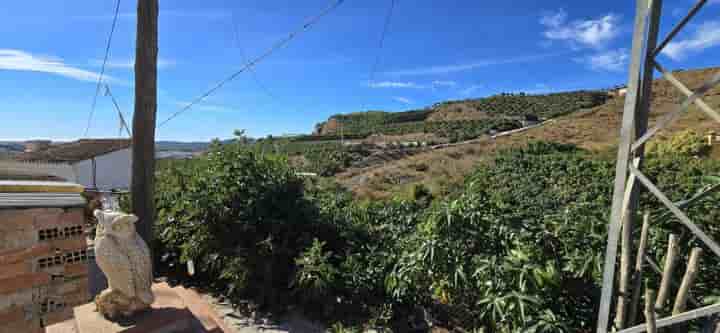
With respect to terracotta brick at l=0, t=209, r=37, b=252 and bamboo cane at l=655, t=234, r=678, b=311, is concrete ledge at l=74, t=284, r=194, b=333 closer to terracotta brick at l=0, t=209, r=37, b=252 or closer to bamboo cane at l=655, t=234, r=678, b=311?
terracotta brick at l=0, t=209, r=37, b=252

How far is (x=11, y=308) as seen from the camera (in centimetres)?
253

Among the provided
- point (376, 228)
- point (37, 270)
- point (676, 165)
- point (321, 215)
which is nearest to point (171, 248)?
point (37, 270)

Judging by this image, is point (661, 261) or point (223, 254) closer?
point (661, 261)

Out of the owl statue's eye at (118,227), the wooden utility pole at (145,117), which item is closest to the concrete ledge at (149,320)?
the owl statue's eye at (118,227)

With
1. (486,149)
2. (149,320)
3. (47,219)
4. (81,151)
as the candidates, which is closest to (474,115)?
(486,149)

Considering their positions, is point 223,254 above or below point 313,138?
below

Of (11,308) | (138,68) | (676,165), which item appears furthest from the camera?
(676,165)

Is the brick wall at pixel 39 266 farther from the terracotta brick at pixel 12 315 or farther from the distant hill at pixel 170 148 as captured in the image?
the distant hill at pixel 170 148

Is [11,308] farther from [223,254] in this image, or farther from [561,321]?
[561,321]

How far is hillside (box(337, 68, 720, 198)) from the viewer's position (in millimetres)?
11906

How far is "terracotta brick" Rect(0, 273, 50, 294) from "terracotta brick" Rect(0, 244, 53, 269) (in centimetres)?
14

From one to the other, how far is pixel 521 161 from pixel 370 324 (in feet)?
31.0

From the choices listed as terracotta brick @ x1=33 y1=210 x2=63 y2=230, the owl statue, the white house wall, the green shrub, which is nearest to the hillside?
the green shrub

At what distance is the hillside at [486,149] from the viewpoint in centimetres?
1191
